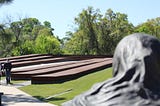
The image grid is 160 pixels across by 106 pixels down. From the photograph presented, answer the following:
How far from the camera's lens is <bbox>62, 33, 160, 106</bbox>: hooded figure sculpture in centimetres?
484

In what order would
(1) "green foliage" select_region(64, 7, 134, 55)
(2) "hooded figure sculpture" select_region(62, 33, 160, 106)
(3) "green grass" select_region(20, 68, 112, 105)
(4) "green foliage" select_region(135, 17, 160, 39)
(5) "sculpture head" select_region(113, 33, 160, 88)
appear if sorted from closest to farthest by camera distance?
(2) "hooded figure sculpture" select_region(62, 33, 160, 106), (5) "sculpture head" select_region(113, 33, 160, 88), (3) "green grass" select_region(20, 68, 112, 105), (1) "green foliage" select_region(64, 7, 134, 55), (4) "green foliage" select_region(135, 17, 160, 39)

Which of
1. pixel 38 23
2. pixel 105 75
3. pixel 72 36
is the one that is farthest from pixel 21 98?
pixel 38 23

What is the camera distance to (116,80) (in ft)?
16.6

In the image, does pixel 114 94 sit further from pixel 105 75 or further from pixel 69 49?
pixel 69 49

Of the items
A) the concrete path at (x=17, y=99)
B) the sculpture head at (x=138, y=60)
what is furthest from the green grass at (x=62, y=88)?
the sculpture head at (x=138, y=60)

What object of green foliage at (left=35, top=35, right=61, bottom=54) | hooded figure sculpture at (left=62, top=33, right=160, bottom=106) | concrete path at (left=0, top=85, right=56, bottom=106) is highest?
green foliage at (left=35, top=35, right=61, bottom=54)

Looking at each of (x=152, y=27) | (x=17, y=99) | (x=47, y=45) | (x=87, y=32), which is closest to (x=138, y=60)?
(x=17, y=99)

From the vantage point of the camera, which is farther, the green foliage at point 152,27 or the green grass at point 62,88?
the green foliage at point 152,27

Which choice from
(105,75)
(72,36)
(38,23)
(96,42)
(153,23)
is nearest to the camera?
(105,75)

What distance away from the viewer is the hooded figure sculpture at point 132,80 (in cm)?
484

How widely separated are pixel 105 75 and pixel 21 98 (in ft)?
21.3

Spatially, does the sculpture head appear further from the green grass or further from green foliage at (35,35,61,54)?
green foliage at (35,35,61,54)

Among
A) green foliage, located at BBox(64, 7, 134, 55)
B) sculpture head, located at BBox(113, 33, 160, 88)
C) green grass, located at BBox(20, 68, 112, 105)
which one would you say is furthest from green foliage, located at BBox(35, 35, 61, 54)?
sculpture head, located at BBox(113, 33, 160, 88)

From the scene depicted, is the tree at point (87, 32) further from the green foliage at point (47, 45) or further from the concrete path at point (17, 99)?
the concrete path at point (17, 99)
